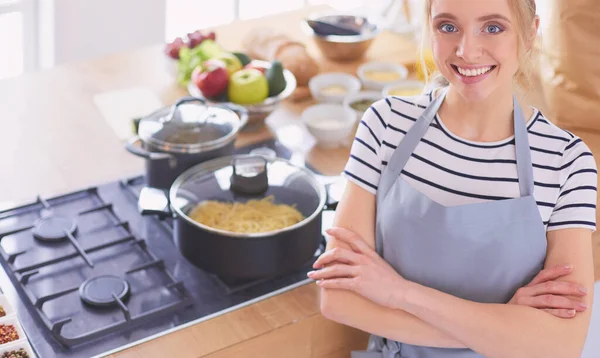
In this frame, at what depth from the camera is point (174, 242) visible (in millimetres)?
1871

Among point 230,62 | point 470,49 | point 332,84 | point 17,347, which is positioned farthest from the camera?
point 332,84

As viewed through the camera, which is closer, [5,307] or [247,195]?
[5,307]

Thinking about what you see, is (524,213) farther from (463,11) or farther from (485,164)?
(463,11)

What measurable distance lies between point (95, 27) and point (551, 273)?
2.86 m

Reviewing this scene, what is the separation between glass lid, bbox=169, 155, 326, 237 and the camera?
1.73 meters

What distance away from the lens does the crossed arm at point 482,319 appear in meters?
1.44

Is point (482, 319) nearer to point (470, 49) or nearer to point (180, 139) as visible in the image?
point (470, 49)

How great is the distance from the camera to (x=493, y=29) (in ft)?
4.65

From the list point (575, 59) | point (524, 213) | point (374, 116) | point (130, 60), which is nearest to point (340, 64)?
point (130, 60)

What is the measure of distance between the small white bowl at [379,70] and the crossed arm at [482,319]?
3.48 ft

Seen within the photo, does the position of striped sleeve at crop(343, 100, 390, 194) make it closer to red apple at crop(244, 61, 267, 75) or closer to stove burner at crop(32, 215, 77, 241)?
stove burner at crop(32, 215, 77, 241)

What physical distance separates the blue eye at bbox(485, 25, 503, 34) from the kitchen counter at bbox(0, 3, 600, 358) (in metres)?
0.63

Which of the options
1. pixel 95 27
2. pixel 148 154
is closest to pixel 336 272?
pixel 148 154

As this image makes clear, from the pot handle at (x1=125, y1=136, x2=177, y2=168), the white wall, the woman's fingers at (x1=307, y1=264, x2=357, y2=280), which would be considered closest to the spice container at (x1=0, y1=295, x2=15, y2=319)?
the pot handle at (x1=125, y1=136, x2=177, y2=168)
